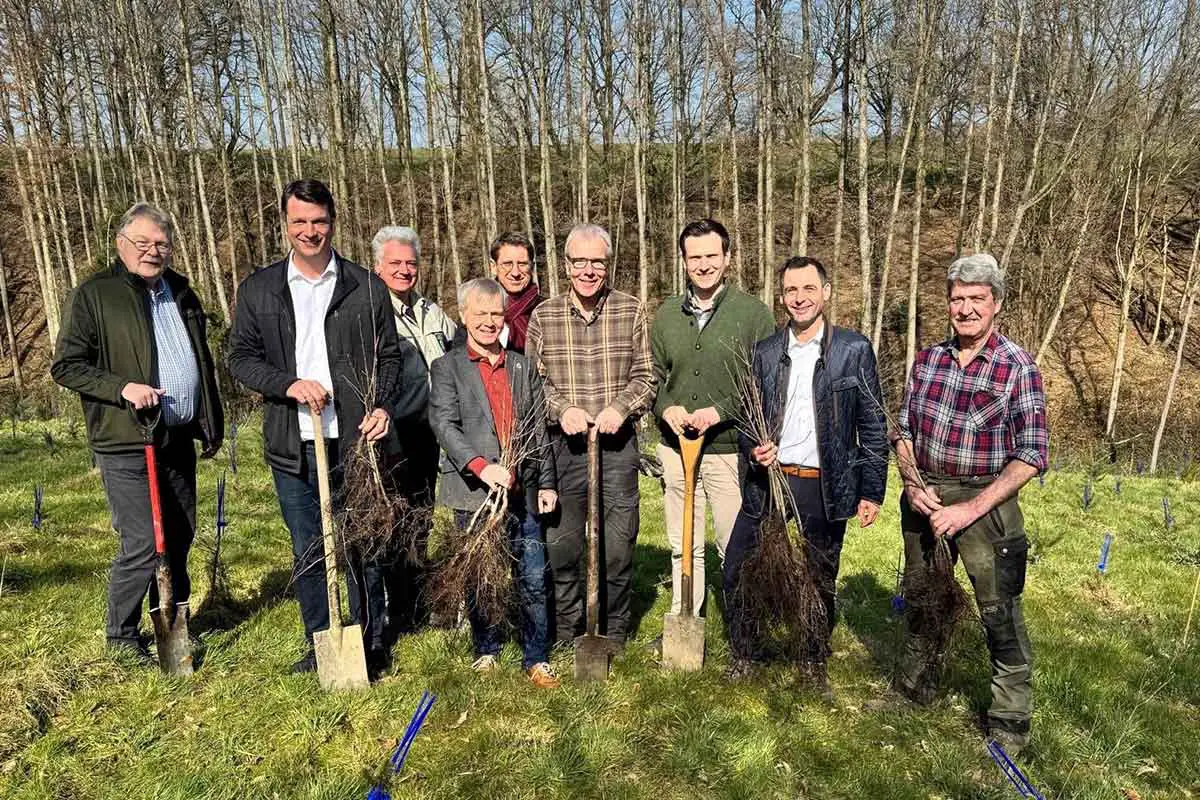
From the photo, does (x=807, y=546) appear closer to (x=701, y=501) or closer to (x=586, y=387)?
(x=701, y=501)

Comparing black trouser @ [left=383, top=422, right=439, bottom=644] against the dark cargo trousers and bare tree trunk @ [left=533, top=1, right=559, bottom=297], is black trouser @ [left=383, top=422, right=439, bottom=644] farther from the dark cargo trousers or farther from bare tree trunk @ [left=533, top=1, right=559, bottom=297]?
bare tree trunk @ [left=533, top=1, right=559, bottom=297]

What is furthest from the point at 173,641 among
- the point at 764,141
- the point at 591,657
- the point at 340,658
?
the point at 764,141

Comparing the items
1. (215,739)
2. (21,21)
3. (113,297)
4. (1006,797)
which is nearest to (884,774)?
(1006,797)

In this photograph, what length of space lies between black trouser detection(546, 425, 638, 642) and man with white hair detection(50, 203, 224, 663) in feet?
6.31

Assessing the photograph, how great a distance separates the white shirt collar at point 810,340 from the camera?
328cm

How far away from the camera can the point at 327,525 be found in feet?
10.6

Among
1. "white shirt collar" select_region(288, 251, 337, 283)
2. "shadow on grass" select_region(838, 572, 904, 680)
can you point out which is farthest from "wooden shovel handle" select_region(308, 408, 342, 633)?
"shadow on grass" select_region(838, 572, 904, 680)

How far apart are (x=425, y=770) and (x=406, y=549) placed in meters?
1.21

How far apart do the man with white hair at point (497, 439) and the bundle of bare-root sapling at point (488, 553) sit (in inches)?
0.5

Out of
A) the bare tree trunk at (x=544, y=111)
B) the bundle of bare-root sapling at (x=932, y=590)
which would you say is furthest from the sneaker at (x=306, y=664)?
the bare tree trunk at (x=544, y=111)

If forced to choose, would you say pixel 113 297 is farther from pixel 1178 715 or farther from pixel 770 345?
pixel 1178 715

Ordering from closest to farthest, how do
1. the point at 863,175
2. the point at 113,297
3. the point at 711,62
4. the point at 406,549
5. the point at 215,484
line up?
1. the point at 113,297
2. the point at 406,549
3. the point at 215,484
4. the point at 863,175
5. the point at 711,62

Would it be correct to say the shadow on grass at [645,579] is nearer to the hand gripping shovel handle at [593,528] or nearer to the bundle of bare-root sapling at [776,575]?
the hand gripping shovel handle at [593,528]

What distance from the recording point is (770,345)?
11.2 ft
